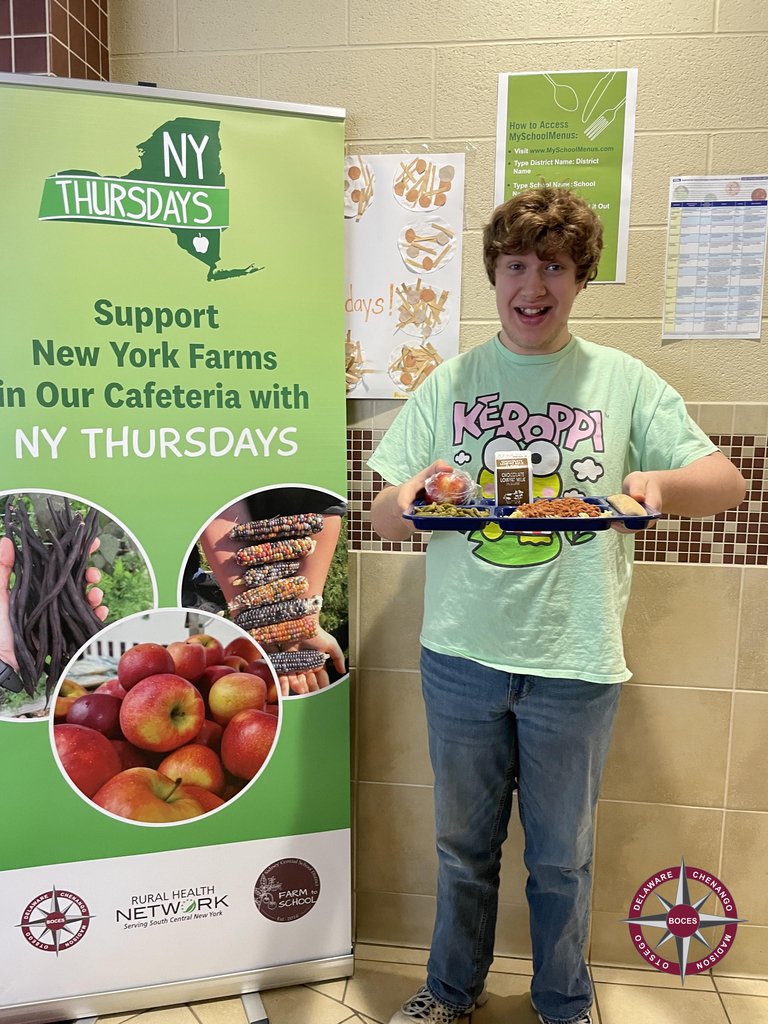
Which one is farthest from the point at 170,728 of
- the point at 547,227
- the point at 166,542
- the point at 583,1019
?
the point at 547,227

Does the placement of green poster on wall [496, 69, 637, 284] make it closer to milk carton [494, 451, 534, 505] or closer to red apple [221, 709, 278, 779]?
milk carton [494, 451, 534, 505]

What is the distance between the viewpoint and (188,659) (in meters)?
1.67

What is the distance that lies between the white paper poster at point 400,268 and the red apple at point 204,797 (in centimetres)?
97

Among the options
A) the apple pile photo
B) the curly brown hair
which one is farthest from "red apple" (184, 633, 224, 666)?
the curly brown hair

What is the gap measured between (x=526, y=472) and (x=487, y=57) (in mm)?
1045

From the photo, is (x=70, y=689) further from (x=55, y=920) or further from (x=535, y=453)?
(x=535, y=453)

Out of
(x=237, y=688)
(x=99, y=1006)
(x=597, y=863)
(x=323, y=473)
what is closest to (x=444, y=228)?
(x=323, y=473)

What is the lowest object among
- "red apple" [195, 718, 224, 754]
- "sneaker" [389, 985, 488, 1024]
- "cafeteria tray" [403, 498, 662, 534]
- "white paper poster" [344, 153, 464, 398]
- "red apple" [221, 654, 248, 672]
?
"sneaker" [389, 985, 488, 1024]

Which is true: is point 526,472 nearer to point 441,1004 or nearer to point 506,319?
point 506,319

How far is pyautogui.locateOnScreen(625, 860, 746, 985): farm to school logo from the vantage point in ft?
6.21

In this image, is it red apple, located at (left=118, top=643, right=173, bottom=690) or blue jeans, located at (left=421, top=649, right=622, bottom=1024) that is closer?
blue jeans, located at (left=421, top=649, right=622, bottom=1024)

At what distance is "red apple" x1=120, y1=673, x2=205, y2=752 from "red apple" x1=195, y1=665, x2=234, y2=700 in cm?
1

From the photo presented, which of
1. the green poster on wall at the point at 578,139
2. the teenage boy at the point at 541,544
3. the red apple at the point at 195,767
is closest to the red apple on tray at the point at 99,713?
the red apple at the point at 195,767

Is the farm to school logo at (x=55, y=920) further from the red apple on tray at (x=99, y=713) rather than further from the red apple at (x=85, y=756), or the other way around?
the red apple on tray at (x=99, y=713)
